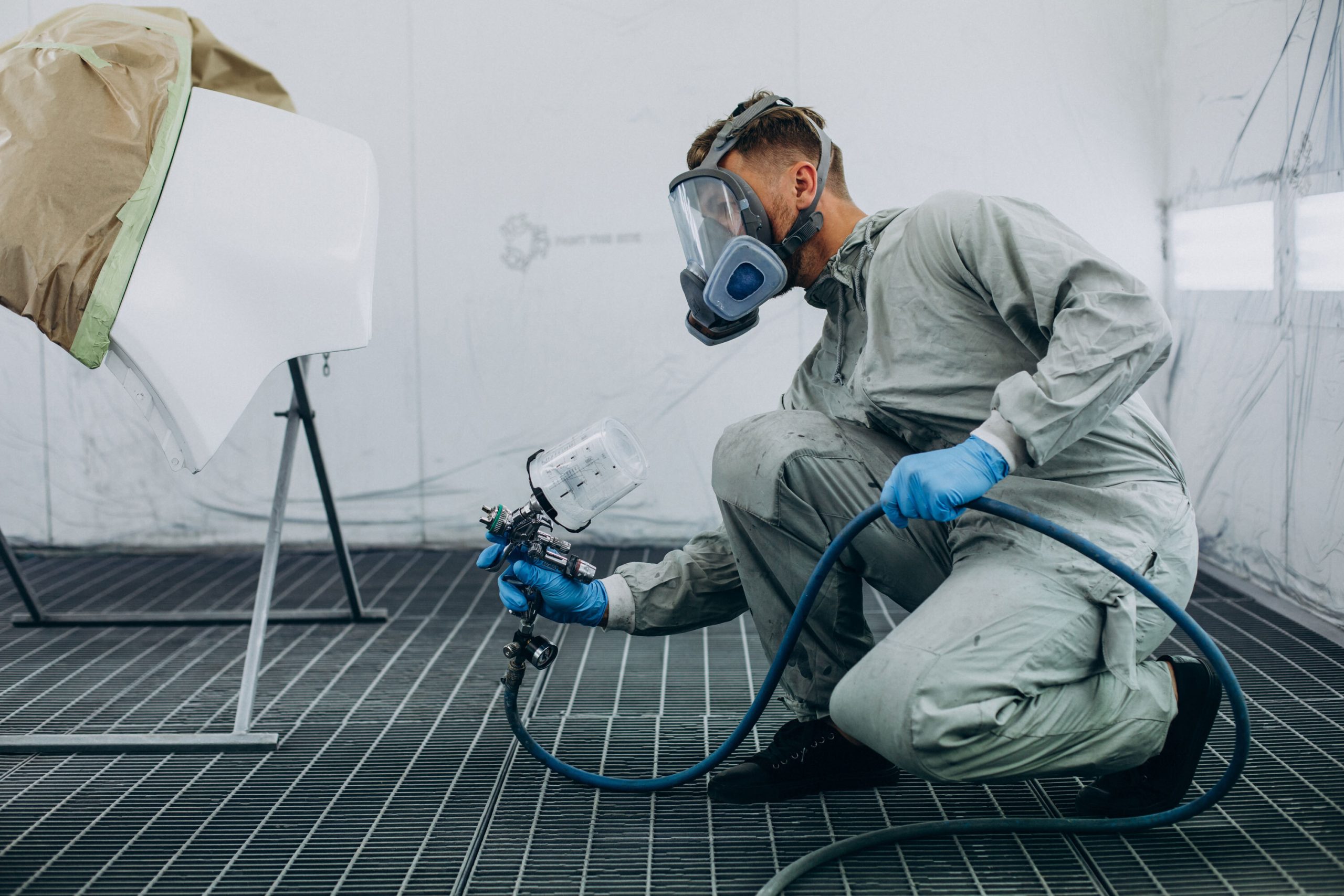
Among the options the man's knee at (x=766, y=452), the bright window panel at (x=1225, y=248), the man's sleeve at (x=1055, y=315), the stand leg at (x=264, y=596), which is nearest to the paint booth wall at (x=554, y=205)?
the bright window panel at (x=1225, y=248)

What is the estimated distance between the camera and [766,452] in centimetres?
182

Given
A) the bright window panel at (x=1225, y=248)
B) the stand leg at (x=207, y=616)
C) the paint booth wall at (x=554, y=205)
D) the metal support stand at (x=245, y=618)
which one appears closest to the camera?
the metal support stand at (x=245, y=618)

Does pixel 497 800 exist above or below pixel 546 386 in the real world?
below

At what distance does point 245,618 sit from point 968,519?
200cm

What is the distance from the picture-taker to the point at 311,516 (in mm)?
3732

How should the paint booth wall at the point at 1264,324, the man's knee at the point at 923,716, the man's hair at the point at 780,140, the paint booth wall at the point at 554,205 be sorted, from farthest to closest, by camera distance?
the paint booth wall at the point at 554,205 → the paint booth wall at the point at 1264,324 → the man's hair at the point at 780,140 → the man's knee at the point at 923,716

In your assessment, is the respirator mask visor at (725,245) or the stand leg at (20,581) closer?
the respirator mask visor at (725,245)

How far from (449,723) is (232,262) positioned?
0.98m

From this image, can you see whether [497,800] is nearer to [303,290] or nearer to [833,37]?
[303,290]

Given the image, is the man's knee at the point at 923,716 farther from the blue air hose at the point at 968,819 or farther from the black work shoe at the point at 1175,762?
the black work shoe at the point at 1175,762

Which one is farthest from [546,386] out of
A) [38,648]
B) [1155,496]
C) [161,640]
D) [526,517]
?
[1155,496]

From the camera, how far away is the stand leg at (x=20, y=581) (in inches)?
104

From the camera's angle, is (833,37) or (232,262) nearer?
(232,262)

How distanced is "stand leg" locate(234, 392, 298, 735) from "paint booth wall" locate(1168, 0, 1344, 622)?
94.5 inches
